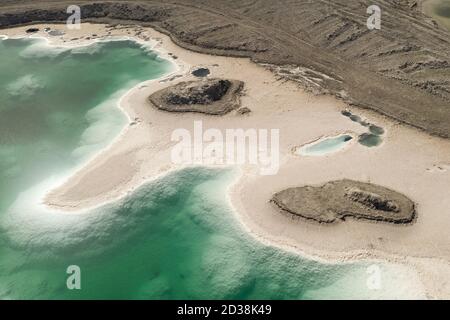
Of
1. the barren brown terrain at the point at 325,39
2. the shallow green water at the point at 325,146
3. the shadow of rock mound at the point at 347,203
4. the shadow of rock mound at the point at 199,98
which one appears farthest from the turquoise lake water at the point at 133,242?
Answer: the barren brown terrain at the point at 325,39

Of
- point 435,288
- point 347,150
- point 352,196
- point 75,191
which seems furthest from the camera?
point 347,150

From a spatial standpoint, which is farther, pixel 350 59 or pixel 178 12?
pixel 178 12

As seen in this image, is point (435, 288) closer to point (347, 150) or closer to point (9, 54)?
point (347, 150)

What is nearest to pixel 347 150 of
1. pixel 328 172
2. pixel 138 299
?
pixel 328 172

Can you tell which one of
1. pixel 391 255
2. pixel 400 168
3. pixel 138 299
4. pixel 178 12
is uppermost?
pixel 178 12

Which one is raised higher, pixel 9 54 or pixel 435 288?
pixel 9 54

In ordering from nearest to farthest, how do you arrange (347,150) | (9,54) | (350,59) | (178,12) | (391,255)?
(391,255) < (347,150) < (350,59) < (9,54) < (178,12)

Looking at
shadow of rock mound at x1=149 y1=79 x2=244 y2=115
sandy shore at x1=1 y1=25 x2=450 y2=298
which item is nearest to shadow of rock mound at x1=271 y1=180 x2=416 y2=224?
sandy shore at x1=1 y1=25 x2=450 y2=298

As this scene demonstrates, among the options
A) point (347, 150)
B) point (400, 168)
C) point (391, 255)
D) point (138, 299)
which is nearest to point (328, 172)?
point (347, 150)
